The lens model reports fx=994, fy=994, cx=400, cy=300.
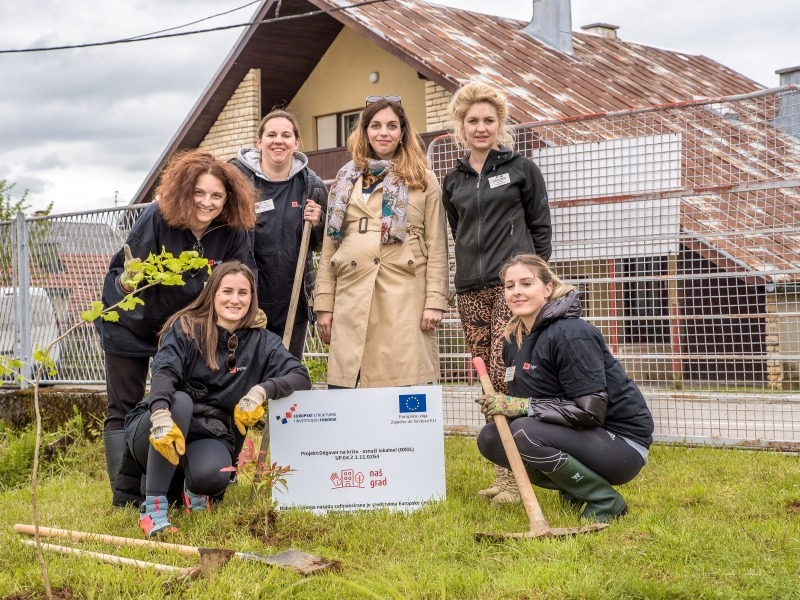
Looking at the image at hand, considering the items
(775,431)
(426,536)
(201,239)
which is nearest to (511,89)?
(775,431)

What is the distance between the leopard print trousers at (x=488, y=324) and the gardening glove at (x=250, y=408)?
3.90 ft

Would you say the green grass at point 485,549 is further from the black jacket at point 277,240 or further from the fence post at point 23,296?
the fence post at point 23,296

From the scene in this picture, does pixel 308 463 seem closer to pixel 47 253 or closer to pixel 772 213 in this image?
pixel 772 213

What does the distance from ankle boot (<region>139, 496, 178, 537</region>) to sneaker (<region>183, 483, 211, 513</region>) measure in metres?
0.19

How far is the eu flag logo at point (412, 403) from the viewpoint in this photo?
4.90 meters

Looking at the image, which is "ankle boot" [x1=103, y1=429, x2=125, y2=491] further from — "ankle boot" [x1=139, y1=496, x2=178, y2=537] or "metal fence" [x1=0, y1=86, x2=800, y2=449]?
"metal fence" [x1=0, y1=86, x2=800, y2=449]

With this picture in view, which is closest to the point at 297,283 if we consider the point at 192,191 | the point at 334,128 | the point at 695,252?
the point at 192,191

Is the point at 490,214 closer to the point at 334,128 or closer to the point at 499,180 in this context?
the point at 499,180

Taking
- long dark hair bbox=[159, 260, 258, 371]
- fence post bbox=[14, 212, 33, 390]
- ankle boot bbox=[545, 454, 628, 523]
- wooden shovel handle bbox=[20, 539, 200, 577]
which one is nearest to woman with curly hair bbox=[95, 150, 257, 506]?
long dark hair bbox=[159, 260, 258, 371]

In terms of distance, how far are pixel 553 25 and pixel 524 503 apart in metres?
14.5

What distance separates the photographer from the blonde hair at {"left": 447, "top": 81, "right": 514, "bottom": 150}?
200 inches

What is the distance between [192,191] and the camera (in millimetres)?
5020

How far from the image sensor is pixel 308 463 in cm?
489

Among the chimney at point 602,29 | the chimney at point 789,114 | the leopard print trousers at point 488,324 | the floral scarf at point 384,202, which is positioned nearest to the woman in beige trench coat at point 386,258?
the floral scarf at point 384,202
